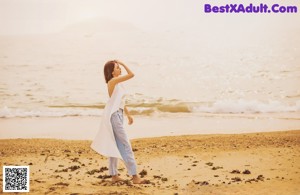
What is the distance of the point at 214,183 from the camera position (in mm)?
3754

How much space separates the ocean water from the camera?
267 inches

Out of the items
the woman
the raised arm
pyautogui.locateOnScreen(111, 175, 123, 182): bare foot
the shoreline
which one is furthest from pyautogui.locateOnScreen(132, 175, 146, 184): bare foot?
the shoreline

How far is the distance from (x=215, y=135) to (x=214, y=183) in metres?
2.03

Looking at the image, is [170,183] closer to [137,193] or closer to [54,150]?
[137,193]

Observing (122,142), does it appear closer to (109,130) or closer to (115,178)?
(109,130)

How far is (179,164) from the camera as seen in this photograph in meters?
4.40

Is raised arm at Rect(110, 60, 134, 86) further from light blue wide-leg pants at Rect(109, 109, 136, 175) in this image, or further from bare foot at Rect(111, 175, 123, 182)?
bare foot at Rect(111, 175, 123, 182)

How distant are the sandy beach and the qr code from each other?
7cm

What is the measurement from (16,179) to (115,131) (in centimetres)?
85

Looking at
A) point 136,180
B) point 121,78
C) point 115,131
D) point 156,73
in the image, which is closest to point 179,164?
point 136,180

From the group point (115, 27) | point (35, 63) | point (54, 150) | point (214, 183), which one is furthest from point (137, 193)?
point (35, 63)

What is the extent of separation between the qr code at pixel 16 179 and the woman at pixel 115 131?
613 mm

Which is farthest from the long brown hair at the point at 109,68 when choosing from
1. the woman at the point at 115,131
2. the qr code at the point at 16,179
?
the qr code at the point at 16,179

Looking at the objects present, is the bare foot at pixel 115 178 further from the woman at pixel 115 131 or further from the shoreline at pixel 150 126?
the shoreline at pixel 150 126
